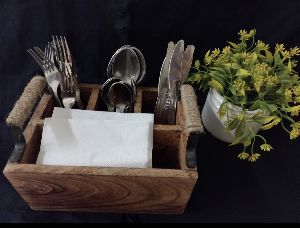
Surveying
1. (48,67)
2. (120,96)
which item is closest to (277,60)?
(120,96)

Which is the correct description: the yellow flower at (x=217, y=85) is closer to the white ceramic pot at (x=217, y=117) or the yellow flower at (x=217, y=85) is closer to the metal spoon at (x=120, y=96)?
the white ceramic pot at (x=217, y=117)

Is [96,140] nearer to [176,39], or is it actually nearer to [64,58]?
[64,58]

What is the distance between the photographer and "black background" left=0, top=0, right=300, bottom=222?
0.48 meters

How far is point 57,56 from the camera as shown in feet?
1.63

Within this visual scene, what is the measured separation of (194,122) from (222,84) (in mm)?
142

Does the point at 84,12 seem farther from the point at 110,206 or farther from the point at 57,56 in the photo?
the point at 110,206

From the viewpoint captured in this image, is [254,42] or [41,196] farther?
[254,42]

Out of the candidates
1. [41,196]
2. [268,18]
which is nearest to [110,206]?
[41,196]

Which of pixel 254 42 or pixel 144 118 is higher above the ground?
pixel 254 42

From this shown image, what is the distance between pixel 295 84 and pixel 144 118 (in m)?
0.27

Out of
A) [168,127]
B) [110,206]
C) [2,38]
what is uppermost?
[2,38]

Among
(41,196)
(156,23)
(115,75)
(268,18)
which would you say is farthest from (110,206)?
(268,18)

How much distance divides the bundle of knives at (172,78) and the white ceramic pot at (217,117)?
73 mm

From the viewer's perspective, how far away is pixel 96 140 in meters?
0.45
